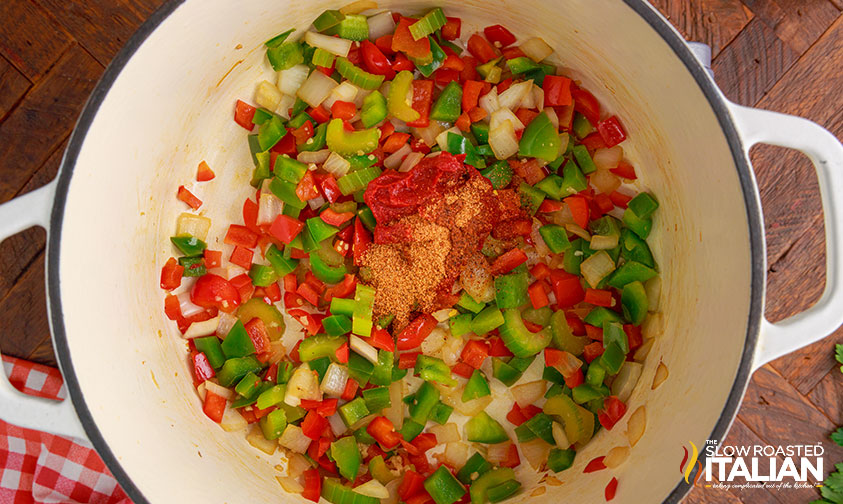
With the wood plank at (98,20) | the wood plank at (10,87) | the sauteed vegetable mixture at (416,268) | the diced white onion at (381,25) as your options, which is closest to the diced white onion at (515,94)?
the sauteed vegetable mixture at (416,268)

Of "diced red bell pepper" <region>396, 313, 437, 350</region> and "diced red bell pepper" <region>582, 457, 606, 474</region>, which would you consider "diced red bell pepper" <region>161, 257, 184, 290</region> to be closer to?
"diced red bell pepper" <region>396, 313, 437, 350</region>

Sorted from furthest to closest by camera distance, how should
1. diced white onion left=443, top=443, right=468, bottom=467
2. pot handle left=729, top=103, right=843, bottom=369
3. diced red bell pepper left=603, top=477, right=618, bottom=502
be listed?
diced white onion left=443, top=443, right=468, bottom=467
diced red bell pepper left=603, top=477, right=618, bottom=502
pot handle left=729, top=103, right=843, bottom=369

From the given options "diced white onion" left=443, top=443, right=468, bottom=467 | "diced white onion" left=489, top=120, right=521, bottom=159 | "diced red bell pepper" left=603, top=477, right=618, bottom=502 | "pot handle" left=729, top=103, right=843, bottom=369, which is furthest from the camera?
"diced white onion" left=443, top=443, right=468, bottom=467

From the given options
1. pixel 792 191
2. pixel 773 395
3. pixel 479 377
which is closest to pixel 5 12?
pixel 479 377

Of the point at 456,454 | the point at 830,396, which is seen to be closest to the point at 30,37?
the point at 456,454

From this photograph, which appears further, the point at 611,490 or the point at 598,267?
the point at 598,267

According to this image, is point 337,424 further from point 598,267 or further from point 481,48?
point 481,48

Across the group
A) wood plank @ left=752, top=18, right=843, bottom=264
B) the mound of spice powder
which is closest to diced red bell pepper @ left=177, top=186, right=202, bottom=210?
the mound of spice powder
